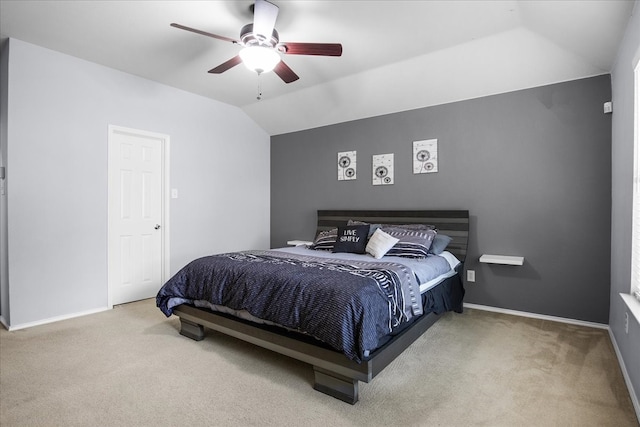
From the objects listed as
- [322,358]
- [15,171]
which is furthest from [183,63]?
[322,358]

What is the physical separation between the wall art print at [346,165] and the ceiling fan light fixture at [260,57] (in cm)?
229

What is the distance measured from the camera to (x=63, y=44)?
3.23m

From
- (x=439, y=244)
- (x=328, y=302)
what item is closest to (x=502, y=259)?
(x=439, y=244)

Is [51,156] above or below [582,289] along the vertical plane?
above

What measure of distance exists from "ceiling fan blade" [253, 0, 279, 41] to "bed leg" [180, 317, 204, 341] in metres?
2.35

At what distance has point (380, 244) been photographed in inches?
133

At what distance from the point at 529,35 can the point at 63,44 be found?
4.21 m

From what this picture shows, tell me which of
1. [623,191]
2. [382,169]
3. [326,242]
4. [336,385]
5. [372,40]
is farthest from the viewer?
[382,169]

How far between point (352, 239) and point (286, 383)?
1.79m

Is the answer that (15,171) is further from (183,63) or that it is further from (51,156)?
(183,63)

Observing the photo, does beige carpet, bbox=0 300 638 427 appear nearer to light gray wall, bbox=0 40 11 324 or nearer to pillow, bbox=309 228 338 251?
light gray wall, bbox=0 40 11 324

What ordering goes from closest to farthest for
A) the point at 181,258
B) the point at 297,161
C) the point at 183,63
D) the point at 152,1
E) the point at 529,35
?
1. the point at 152,1
2. the point at 529,35
3. the point at 183,63
4. the point at 181,258
5. the point at 297,161

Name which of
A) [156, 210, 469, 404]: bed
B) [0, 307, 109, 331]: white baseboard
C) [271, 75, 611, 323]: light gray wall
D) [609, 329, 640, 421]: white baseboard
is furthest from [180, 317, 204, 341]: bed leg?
[609, 329, 640, 421]: white baseboard

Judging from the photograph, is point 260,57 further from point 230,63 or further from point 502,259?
point 502,259
